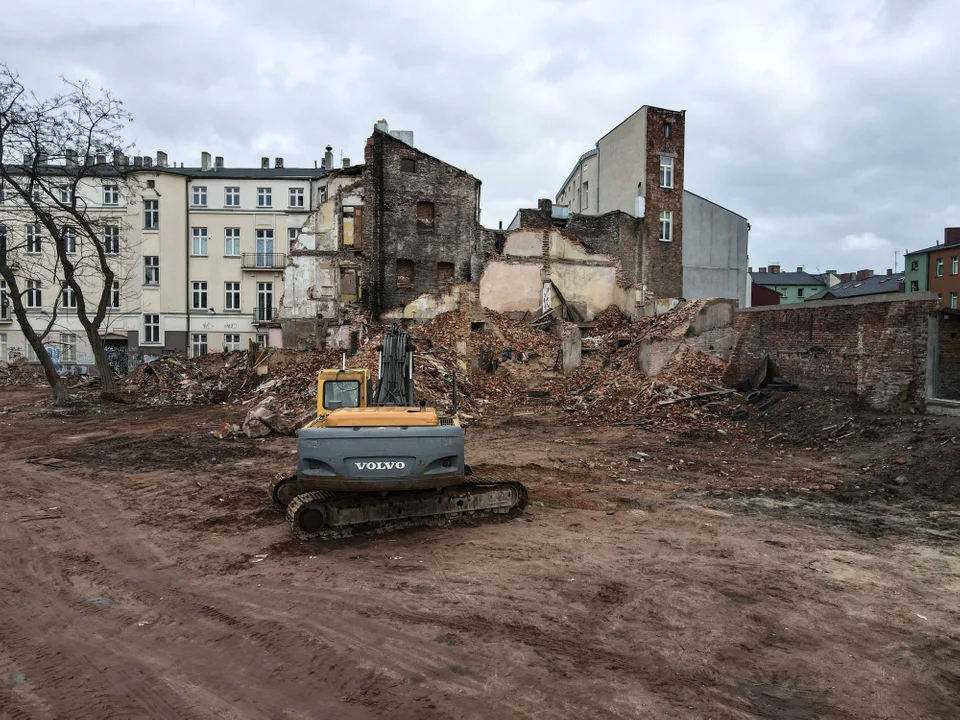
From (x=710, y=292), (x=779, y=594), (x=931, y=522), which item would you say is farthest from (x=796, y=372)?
(x=710, y=292)

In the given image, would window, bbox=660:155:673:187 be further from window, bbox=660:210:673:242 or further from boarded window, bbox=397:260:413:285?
boarded window, bbox=397:260:413:285

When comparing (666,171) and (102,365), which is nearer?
(102,365)

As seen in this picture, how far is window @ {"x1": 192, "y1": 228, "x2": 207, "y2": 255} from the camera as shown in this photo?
131 feet

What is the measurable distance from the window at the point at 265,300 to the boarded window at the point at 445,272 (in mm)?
14713

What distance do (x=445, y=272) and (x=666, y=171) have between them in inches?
555

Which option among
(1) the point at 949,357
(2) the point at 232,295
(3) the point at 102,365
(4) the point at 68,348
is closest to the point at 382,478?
(1) the point at 949,357

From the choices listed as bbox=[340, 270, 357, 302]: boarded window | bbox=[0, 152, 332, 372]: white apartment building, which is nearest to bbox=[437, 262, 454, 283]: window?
bbox=[340, 270, 357, 302]: boarded window

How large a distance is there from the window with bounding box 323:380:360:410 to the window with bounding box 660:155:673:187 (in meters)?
29.3

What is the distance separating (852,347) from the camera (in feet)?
51.2

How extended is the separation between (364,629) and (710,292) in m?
34.6

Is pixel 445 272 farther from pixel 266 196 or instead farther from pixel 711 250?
pixel 266 196

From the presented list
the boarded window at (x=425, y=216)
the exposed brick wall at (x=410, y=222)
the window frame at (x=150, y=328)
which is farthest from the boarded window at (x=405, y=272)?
the window frame at (x=150, y=328)

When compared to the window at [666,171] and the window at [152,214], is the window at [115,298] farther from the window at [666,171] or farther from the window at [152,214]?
the window at [666,171]

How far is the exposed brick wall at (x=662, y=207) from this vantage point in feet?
112
